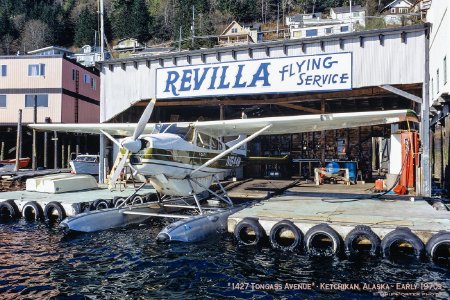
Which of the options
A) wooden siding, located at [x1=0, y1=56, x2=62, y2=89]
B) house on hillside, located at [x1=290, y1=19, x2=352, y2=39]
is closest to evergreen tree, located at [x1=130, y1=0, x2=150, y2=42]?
house on hillside, located at [x1=290, y1=19, x2=352, y2=39]

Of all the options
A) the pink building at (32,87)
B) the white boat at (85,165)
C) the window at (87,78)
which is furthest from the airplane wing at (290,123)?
the window at (87,78)

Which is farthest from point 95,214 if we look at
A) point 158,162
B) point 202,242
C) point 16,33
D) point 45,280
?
point 16,33

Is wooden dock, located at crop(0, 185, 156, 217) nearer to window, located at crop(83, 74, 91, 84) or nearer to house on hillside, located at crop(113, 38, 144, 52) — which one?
window, located at crop(83, 74, 91, 84)

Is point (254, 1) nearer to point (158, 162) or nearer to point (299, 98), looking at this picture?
point (299, 98)

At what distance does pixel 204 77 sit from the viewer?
16344 mm

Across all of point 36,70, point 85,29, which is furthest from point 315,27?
point 85,29

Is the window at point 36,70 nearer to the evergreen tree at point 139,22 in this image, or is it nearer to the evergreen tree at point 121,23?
the evergreen tree at point 139,22

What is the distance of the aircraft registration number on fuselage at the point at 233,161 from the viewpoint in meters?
12.6

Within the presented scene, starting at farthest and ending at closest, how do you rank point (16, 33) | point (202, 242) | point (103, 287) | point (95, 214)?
point (16, 33)
point (95, 214)
point (202, 242)
point (103, 287)

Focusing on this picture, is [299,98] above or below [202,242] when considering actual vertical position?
above

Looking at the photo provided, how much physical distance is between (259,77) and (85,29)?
8226 cm

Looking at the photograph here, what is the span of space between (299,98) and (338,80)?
8.07 ft

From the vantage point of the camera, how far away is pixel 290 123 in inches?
420

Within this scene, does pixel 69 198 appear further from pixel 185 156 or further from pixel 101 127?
pixel 185 156
